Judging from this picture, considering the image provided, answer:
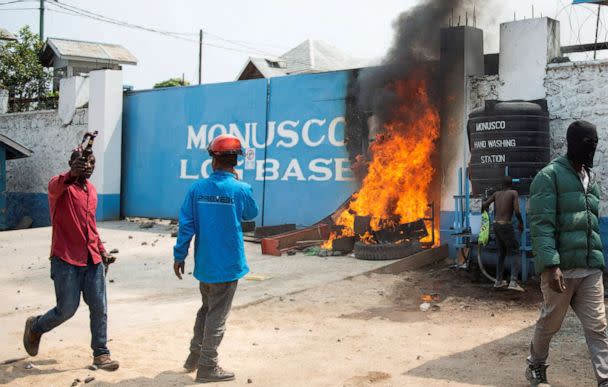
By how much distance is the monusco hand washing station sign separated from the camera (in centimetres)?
1345

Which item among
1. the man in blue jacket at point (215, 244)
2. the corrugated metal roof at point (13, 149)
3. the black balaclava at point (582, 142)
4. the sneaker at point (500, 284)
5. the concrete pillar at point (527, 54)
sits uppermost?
the concrete pillar at point (527, 54)

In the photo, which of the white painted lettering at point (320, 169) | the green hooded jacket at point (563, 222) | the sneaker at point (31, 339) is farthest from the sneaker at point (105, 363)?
the white painted lettering at point (320, 169)

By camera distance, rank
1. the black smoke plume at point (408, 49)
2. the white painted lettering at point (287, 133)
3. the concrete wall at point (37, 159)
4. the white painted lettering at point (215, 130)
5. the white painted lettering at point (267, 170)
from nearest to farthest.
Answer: the black smoke plume at point (408, 49)
the white painted lettering at point (287, 133)
the white painted lettering at point (267, 170)
the white painted lettering at point (215, 130)
the concrete wall at point (37, 159)

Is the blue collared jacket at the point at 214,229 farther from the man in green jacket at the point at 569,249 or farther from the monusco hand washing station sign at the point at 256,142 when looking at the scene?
the monusco hand washing station sign at the point at 256,142

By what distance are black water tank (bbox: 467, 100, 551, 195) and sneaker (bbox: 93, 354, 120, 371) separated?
19.0 ft

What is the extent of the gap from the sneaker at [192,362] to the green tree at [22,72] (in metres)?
22.2

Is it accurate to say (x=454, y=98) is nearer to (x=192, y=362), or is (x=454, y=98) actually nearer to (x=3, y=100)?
(x=192, y=362)

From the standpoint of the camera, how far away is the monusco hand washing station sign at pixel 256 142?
44.1 feet

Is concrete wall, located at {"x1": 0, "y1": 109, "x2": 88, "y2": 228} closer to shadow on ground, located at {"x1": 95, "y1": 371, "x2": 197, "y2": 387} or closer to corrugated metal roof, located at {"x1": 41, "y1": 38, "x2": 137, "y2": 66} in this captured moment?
corrugated metal roof, located at {"x1": 41, "y1": 38, "x2": 137, "y2": 66}

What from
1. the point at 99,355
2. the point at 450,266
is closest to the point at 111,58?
the point at 450,266

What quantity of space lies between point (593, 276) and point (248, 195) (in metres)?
2.56

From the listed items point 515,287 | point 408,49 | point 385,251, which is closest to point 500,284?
point 515,287

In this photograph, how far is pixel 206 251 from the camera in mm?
4887

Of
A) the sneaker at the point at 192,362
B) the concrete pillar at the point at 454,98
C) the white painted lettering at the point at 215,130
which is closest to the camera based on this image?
the sneaker at the point at 192,362
